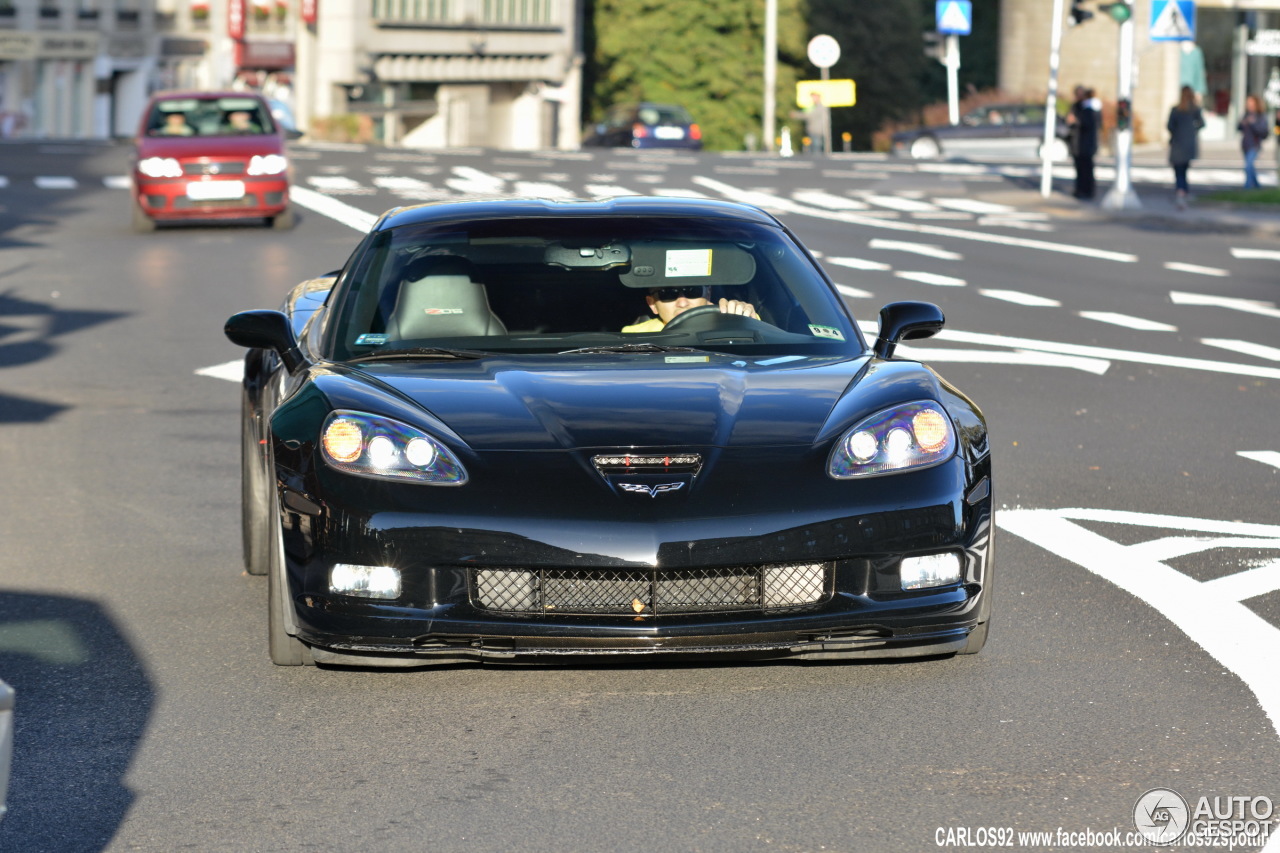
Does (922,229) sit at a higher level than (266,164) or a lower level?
lower

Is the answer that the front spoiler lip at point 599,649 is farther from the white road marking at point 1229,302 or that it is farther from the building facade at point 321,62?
the building facade at point 321,62

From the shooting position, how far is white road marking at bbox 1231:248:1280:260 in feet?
76.4

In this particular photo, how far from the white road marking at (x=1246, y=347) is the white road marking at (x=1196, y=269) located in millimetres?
6020

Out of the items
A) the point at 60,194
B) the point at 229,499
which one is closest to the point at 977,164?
the point at 60,194

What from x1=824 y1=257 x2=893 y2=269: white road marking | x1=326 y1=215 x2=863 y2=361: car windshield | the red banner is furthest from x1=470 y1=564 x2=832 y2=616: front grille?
the red banner

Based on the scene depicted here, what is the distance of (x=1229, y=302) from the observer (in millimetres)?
18312

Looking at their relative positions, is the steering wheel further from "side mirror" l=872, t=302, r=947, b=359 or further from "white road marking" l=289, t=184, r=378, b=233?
"white road marking" l=289, t=184, r=378, b=233

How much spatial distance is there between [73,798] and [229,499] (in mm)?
4119

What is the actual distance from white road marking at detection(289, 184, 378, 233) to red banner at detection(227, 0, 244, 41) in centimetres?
4888

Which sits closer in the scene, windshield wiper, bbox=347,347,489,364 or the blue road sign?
windshield wiper, bbox=347,347,489,364

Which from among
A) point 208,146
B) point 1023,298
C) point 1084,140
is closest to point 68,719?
point 1023,298

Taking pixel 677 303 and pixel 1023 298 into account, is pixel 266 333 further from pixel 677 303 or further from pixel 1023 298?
pixel 1023 298

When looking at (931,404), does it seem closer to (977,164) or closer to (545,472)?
(545,472)

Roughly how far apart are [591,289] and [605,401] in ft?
3.98
